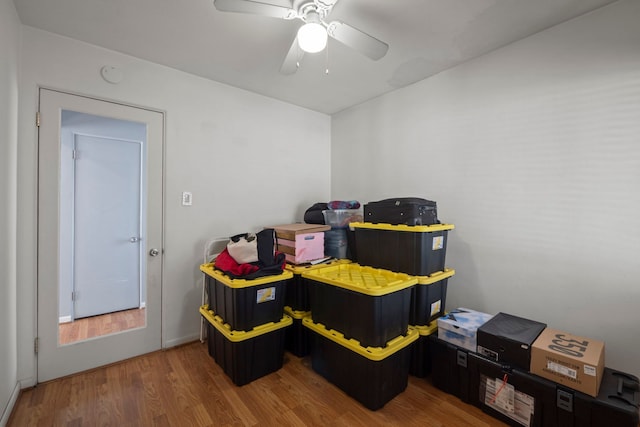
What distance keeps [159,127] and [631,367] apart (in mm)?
3829

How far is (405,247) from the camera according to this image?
2.02 meters

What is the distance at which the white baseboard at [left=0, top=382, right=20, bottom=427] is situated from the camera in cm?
151

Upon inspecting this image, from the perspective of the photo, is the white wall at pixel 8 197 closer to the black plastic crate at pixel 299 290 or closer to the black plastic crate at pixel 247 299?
the black plastic crate at pixel 247 299

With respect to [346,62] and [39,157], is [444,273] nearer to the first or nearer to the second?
[346,62]

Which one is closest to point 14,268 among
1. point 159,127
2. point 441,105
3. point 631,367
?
point 159,127

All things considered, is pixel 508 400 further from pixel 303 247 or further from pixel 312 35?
pixel 312 35

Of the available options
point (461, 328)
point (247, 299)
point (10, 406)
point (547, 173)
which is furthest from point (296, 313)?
point (547, 173)

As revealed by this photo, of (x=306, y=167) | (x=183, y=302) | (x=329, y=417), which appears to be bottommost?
(x=329, y=417)

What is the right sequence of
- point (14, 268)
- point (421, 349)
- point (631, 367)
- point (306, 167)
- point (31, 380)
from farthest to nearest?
point (306, 167) → point (421, 349) → point (31, 380) → point (14, 268) → point (631, 367)

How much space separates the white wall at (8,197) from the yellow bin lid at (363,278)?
183 cm

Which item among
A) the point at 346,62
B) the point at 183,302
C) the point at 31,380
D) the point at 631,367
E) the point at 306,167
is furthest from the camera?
the point at 306,167

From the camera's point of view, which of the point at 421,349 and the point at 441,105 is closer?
the point at 421,349

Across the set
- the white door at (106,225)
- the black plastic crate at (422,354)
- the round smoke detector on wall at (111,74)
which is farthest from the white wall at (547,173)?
the white door at (106,225)

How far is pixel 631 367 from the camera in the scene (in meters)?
1.62
